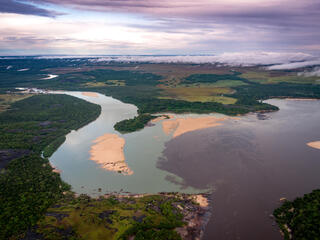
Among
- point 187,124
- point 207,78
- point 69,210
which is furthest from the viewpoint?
point 207,78

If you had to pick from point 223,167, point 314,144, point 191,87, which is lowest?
point 223,167

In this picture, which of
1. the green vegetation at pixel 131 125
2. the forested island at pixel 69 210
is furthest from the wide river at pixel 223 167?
the forested island at pixel 69 210

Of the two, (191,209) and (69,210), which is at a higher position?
(191,209)

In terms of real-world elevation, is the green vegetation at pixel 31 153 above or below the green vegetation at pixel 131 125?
below

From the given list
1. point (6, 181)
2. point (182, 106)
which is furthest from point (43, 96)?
point (6, 181)

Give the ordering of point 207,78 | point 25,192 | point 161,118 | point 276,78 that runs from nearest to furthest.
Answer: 1. point 25,192
2. point 161,118
3. point 276,78
4. point 207,78

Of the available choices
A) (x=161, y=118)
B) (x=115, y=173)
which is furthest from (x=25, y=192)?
(x=161, y=118)

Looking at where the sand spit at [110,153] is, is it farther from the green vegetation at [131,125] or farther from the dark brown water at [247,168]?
the dark brown water at [247,168]

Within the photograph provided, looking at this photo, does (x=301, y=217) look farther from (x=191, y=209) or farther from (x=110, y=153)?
(x=110, y=153)
